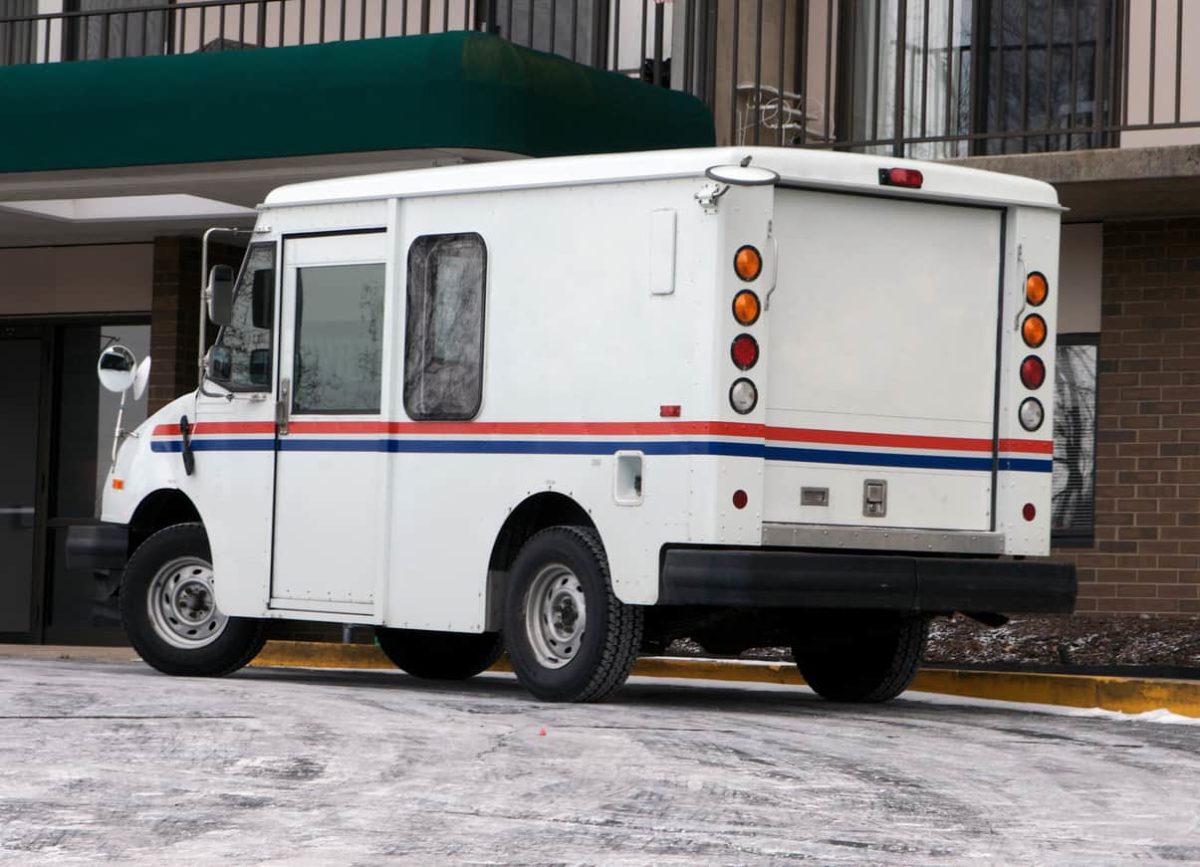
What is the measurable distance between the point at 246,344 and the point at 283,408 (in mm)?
501

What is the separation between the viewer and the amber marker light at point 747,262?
10047mm

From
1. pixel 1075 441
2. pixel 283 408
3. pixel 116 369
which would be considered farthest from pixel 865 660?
pixel 116 369

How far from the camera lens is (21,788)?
724 centimetres

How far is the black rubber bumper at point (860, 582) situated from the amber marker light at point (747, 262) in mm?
1189

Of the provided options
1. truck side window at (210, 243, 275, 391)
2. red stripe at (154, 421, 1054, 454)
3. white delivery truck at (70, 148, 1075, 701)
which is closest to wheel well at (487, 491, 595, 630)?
white delivery truck at (70, 148, 1075, 701)

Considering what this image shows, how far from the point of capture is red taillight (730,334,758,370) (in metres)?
10.0

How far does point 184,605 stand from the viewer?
12.3 m

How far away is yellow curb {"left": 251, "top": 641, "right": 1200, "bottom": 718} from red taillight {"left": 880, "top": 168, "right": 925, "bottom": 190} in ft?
9.43

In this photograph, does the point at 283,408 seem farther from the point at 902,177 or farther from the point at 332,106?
the point at 902,177

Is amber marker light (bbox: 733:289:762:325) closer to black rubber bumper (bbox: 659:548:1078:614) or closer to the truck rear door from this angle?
the truck rear door

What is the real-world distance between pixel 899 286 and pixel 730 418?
1151 mm

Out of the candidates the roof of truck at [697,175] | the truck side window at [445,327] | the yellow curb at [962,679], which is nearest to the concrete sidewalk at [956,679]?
the yellow curb at [962,679]

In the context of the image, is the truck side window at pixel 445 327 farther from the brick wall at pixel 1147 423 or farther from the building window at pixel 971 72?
the brick wall at pixel 1147 423

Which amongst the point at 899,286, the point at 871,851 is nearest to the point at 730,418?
the point at 899,286
